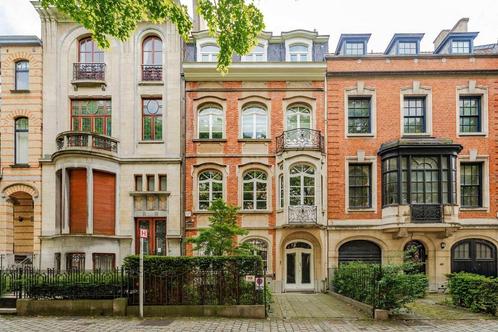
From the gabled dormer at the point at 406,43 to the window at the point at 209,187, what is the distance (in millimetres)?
12343

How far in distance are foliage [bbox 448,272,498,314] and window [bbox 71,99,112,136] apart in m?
17.6

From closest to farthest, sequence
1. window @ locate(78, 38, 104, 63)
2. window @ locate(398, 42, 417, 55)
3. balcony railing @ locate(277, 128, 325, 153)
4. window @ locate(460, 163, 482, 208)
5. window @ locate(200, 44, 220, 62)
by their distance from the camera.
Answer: balcony railing @ locate(277, 128, 325, 153) → window @ locate(460, 163, 482, 208) → window @ locate(78, 38, 104, 63) → window @ locate(200, 44, 220, 62) → window @ locate(398, 42, 417, 55)

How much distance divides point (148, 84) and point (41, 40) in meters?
6.18

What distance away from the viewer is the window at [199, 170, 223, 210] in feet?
65.9

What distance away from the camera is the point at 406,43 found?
2131 centimetres

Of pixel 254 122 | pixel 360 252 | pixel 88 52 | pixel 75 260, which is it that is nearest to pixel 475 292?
pixel 360 252

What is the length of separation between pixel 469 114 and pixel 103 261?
67.6 ft

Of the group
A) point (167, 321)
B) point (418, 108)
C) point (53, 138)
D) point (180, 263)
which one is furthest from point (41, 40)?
point (418, 108)

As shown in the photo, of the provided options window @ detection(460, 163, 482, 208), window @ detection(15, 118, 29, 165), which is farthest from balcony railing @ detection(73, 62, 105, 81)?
window @ detection(460, 163, 482, 208)

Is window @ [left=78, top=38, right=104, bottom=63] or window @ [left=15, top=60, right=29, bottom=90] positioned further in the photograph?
window @ [left=78, top=38, right=104, bottom=63]

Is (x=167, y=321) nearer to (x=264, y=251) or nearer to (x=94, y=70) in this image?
(x=264, y=251)

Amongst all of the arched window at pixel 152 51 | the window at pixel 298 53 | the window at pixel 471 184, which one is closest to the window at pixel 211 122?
the arched window at pixel 152 51

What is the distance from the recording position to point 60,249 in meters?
18.1

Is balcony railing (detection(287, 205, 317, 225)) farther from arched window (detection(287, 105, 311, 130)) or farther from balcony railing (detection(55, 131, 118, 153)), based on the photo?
balcony railing (detection(55, 131, 118, 153))
